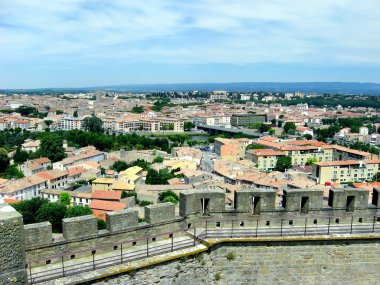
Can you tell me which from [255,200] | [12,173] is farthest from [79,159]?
[255,200]

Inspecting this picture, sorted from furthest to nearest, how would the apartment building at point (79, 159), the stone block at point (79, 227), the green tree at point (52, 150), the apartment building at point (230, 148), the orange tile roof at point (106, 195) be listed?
the apartment building at point (230, 148)
the green tree at point (52, 150)
the apartment building at point (79, 159)
the orange tile roof at point (106, 195)
the stone block at point (79, 227)

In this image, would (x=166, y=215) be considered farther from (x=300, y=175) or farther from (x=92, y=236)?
(x=300, y=175)

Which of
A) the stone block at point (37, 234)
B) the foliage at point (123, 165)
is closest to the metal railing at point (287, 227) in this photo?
the stone block at point (37, 234)

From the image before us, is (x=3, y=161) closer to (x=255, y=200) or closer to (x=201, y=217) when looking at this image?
(x=201, y=217)

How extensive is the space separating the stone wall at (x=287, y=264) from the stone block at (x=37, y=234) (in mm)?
2033

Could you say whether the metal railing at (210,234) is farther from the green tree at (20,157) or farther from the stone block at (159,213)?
the green tree at (20,157)

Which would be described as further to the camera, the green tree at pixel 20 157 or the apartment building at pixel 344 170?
the green tree at pixel 20 157

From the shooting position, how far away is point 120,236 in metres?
5.86

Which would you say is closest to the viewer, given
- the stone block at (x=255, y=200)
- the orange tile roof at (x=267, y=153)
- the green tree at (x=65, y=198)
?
the stone block at (x=255, y=200)

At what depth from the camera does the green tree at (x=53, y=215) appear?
2391 cm

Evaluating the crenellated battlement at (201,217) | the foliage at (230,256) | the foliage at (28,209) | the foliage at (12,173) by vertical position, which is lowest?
the foliage at (12,173)

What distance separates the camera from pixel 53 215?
24391 mm

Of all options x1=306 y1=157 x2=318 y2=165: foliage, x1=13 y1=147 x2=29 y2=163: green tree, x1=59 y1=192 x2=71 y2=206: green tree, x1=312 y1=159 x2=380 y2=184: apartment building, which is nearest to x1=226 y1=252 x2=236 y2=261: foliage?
x1=59 y1=192 x2=71 y2=206: green tree

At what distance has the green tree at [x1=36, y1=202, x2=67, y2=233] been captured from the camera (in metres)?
23.9
